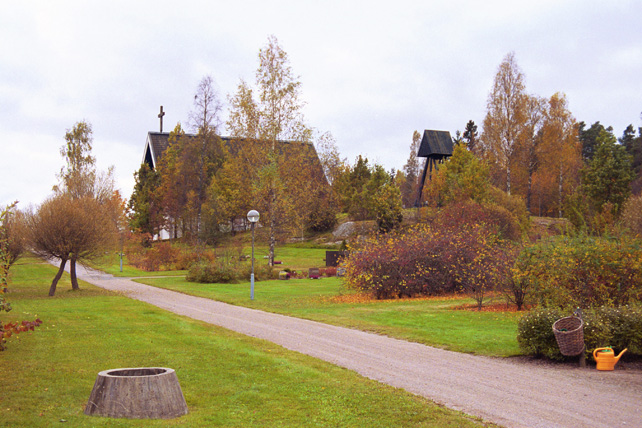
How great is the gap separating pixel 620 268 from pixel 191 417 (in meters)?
10.1

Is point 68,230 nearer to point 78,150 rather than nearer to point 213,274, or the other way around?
point 213,274

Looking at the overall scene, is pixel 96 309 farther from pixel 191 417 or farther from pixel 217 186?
pixel 217 186

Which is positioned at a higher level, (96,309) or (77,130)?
(77,130)

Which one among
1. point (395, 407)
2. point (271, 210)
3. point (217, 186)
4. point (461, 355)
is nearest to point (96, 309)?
point (461, 355)

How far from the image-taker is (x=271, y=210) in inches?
1353

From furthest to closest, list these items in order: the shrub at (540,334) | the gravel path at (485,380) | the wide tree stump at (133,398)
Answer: the shrub at (540,334)
the gravel path at (485,380)
the wide tree stump at (133,398)

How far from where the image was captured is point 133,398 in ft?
17.7

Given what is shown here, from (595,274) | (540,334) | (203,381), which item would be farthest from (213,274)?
(203,381)

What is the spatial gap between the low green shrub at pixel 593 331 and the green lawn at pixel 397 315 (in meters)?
0.54

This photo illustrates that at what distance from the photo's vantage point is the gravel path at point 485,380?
20.4 feet

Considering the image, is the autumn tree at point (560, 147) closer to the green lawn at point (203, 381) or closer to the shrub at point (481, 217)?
the shrub at point (481, 217)

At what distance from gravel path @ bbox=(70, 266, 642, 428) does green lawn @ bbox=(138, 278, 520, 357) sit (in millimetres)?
A: 820

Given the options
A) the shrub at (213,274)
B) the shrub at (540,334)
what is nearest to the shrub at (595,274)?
the shrub at (540,334)

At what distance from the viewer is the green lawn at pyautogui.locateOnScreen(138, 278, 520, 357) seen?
36.4ft
